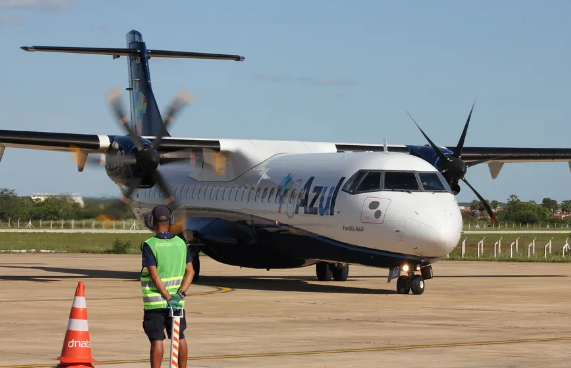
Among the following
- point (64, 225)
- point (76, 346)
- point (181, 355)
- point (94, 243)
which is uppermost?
point (76, 346)

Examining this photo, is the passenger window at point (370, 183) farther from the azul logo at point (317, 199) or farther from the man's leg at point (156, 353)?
the man's leg at point (156, 353)

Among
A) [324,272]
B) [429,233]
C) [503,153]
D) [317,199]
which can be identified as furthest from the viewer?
[503,153]

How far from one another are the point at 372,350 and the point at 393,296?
8283 millimetres

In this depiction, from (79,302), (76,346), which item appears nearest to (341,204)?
(79,302)

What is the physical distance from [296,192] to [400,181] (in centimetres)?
287

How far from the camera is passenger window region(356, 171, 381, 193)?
66.1 feet

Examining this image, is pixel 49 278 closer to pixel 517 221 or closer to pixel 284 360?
pixel 284 360

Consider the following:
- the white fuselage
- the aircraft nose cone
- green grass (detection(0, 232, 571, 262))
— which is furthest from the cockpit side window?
green grass (detection(0, 232, 571, 262))

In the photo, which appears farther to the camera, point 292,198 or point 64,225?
point 64,225

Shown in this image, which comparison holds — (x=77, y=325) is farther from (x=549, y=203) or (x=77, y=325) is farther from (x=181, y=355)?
(x=549, y=203)

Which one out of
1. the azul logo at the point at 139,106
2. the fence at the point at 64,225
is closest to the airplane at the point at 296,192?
the azul logo at the point at 139,106

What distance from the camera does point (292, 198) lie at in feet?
72.6

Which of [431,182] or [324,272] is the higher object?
[431,182]

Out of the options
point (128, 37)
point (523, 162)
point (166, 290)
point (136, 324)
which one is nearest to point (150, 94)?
point (128, 37)
